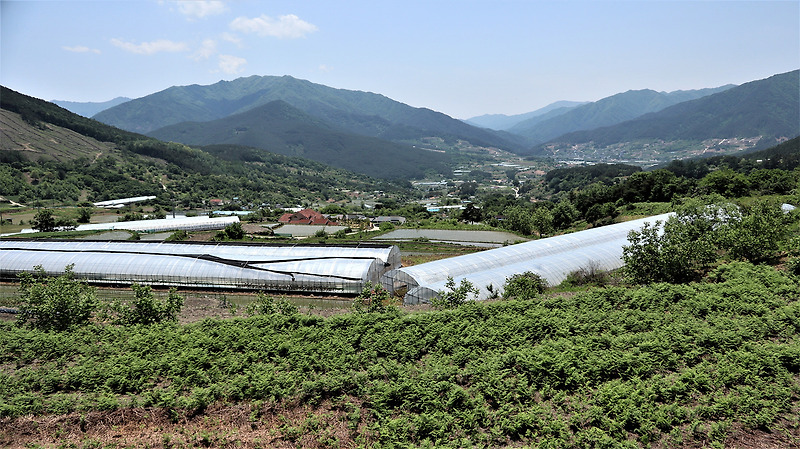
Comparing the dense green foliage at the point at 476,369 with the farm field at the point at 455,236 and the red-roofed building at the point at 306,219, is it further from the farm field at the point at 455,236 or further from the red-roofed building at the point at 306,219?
the red-roofed building at the point at 306,219

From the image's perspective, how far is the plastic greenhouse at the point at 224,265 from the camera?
27891 millimetres

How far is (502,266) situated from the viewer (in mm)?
28203

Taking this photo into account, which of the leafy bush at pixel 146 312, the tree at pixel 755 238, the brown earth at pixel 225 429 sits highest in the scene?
the tree at pixel 755 238

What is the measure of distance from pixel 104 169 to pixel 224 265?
93892 millimetres

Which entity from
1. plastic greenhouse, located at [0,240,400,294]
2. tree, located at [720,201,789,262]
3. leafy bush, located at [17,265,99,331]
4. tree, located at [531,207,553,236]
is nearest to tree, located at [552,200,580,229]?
tree, located at [531,207,553,236]

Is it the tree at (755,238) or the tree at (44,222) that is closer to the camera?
the tree at (755,238)

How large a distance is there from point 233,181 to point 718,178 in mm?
110702

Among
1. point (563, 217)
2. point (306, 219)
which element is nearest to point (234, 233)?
point (306, 219)

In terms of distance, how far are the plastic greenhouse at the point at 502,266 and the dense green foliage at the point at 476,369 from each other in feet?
22.6

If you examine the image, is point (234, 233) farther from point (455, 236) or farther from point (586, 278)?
point (586, 278)

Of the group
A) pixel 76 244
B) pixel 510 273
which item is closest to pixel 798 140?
pixel 510 273

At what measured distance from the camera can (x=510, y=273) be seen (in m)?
24.8

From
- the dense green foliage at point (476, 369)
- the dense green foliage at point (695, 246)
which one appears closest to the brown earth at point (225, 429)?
the dense green foliage at point (476, 369)

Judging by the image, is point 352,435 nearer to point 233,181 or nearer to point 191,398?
point 191,398
